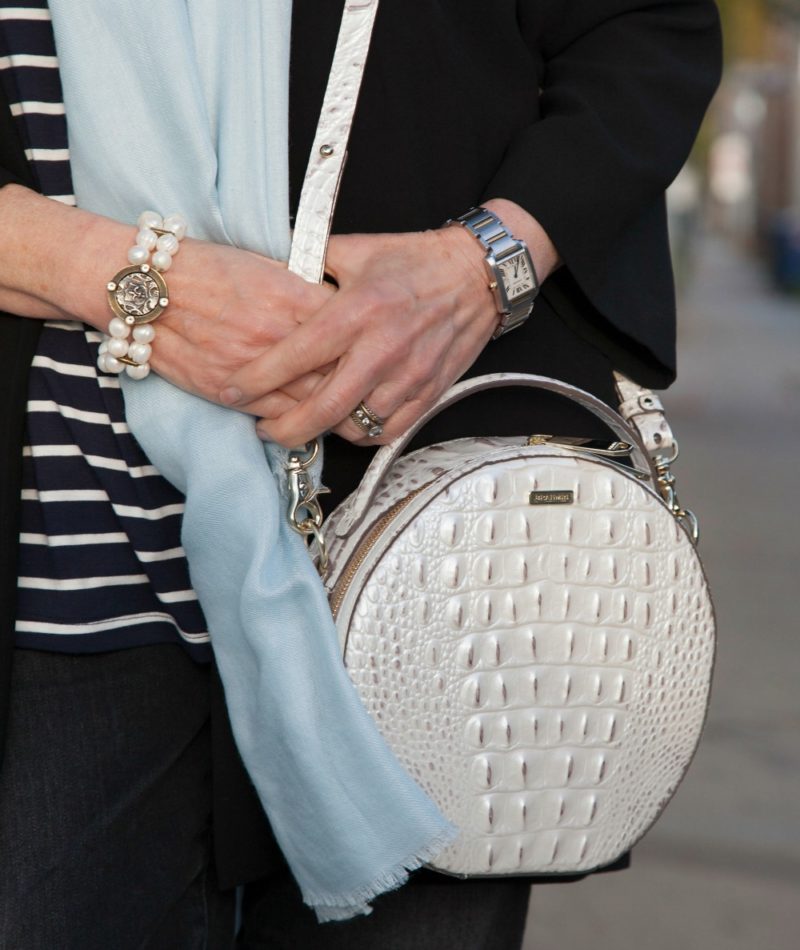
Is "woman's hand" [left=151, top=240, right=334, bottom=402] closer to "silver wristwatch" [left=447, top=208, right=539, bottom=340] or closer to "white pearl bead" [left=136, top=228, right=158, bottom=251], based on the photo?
"white pearl bead" [left=136, top=228, right=158, bottom=251]

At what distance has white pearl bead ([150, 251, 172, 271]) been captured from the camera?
3.66 ft

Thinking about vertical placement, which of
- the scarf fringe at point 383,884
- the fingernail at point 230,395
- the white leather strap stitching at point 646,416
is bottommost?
the scarf fringe at point 383,884

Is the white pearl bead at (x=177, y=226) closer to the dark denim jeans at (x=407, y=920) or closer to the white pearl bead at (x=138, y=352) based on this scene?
the white pearl bead at (x=138, y=352)

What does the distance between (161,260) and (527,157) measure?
414 mm

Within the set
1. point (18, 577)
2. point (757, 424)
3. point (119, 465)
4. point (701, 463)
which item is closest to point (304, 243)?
point (119, 465)

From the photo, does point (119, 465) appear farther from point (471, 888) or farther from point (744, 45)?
point (744, 45)

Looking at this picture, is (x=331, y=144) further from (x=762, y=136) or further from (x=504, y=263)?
(x=762, y=136)

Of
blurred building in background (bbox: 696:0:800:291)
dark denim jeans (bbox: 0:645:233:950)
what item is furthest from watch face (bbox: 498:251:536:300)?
blurred building in background (bbox: 696:0:800:291)

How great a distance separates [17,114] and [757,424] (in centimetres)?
828

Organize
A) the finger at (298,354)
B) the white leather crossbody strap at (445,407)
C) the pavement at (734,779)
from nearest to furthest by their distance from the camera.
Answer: the finger at (298,354) → the white leather crossbody strap at (445,407) → the pavement at (734,779)

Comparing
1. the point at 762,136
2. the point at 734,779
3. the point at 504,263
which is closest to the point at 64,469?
the point at 504,263

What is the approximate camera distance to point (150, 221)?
1133 millimetres

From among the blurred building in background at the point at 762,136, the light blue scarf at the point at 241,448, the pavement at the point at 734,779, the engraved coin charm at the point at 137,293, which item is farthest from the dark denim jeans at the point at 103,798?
the blurred building in background at the point at 762,136

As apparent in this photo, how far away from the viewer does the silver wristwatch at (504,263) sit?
4.05 ft
